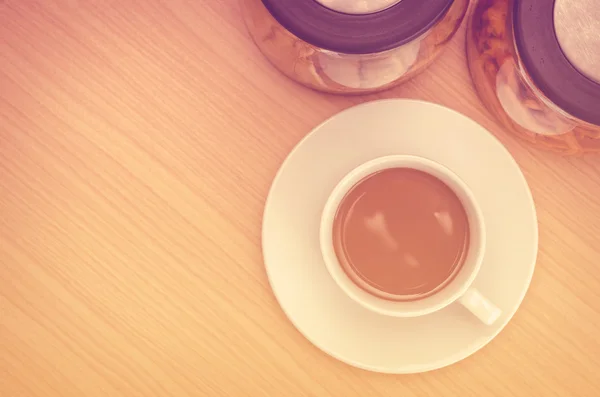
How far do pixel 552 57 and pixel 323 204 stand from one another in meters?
0.26

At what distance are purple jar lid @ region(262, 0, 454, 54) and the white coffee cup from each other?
13 centimetres

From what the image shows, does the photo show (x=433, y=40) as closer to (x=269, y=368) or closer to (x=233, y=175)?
(x=233, y=175)

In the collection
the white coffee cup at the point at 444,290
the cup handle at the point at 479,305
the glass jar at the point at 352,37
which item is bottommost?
the cup handle at the point at 479,305

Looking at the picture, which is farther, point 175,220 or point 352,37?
point 175,220

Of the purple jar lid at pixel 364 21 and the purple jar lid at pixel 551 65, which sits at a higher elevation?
the purple jar lid at pixel 364 21

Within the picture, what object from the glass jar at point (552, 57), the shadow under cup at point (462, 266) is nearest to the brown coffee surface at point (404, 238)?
the shadow under cup at point (462, 266)

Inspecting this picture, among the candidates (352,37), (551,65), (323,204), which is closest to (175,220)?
(323,204)

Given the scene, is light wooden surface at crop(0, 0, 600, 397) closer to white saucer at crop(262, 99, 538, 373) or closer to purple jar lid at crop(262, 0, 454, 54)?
white saucer at crop(262, 99, 538, 373)

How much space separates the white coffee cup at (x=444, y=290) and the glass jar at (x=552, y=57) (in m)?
0.11

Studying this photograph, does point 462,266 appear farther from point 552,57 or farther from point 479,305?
point 552,57

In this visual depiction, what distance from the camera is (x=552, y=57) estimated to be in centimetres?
46

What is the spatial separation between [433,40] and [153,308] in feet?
1.35

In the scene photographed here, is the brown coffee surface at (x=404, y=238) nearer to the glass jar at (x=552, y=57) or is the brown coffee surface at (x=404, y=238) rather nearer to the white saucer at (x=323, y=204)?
the white saucer at (x=323, y=204)

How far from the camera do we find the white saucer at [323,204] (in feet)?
1.94
